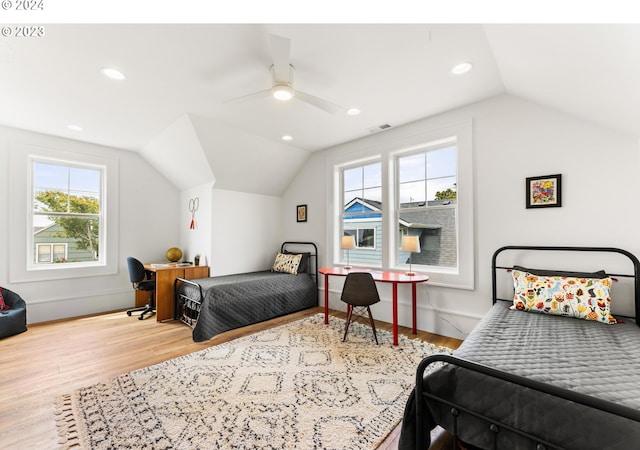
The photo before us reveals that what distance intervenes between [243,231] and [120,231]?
1.96m

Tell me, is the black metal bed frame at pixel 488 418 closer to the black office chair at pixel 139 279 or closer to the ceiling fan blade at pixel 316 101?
the ceiling fan blade at pixel 316 101

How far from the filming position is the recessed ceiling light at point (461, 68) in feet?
7.78

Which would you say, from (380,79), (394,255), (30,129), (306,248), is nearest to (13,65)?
(30,129)

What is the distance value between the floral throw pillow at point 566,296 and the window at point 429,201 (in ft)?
3.08

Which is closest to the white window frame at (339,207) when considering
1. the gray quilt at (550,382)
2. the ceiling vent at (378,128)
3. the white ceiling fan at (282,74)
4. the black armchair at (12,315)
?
the ceiling vent at (378,128)

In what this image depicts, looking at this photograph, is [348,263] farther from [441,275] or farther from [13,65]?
[13,65]

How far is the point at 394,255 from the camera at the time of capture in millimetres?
3926

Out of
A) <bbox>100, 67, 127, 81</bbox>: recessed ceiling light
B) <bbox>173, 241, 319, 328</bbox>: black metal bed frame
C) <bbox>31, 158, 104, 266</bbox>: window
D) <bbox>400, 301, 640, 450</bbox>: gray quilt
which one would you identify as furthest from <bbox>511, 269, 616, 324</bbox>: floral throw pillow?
<bbox>31, 158, 104, 266</bbox>: window

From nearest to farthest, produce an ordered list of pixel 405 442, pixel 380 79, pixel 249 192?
pixel 405 442 < pixel 380 79 < pixel 249 192

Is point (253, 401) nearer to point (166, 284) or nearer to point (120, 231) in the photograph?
point (166, 284)

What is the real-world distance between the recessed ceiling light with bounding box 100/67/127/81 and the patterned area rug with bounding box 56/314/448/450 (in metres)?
2.60

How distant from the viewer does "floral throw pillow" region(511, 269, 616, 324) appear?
2164 mm

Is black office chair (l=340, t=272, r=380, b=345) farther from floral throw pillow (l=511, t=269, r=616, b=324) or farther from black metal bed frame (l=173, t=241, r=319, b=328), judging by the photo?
black metal bed frame (l=173, t=241, r=319, b=328)

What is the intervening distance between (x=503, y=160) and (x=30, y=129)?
5.95 m
